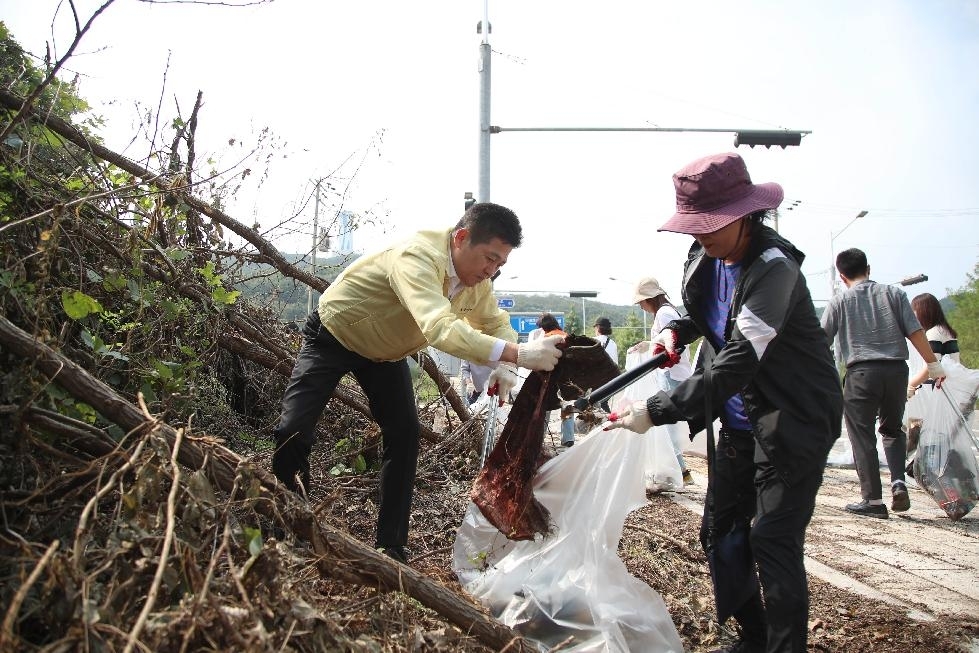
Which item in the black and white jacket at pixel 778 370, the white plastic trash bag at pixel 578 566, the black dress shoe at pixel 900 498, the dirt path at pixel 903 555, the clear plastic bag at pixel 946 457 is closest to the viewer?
the black and white jacket at pixel 778 370

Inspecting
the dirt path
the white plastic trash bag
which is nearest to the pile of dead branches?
the white plastic trash bag

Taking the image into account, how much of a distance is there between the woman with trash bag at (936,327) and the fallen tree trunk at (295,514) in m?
5.39

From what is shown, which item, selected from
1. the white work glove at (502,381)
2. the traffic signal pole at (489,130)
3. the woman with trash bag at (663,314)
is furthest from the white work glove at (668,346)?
the traffic signal pole at (489,130)

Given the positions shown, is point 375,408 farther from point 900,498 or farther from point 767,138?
point 767,138

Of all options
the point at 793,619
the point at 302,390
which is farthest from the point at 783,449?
the point at 302,390

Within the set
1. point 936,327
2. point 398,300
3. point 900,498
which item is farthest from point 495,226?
point 936,327

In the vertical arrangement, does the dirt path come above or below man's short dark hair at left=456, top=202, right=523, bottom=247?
below

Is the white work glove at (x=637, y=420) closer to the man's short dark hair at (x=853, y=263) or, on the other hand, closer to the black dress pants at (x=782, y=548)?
the black dress pants at (x=782, y=548)

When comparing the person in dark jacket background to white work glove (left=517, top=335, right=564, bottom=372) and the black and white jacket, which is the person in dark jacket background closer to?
the black and white jacket

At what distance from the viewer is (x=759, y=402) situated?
7.89ft

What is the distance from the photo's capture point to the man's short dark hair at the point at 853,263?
212 inches

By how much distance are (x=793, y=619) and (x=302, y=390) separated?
7.23ft

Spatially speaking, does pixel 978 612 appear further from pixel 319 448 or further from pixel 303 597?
pixel 319 448

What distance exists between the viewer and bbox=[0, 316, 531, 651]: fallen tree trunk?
209 centimetres
